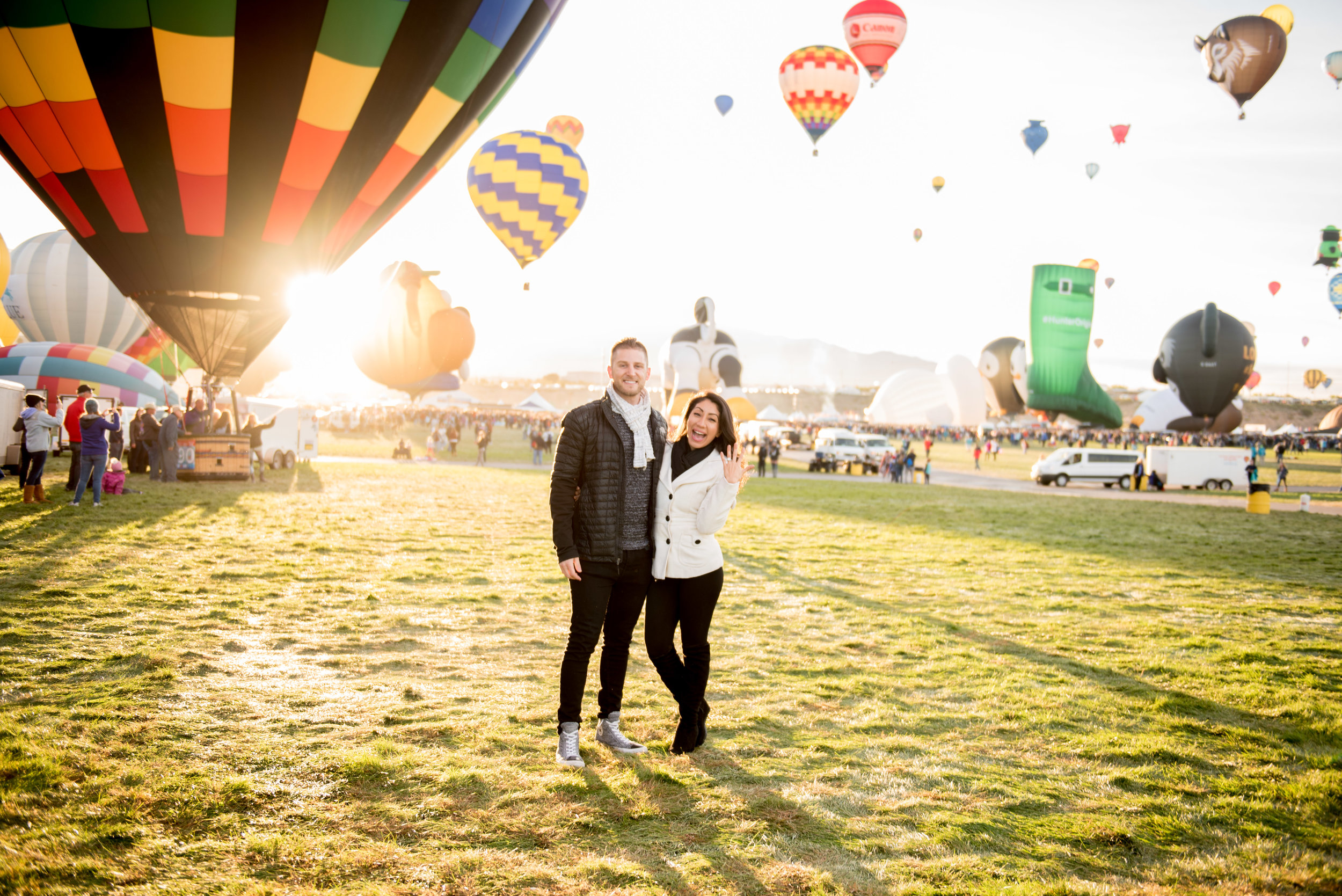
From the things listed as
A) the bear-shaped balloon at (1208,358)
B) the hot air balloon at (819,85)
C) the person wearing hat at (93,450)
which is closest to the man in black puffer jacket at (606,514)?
the person wearing hat at (93,450)

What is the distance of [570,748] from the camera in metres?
3.90

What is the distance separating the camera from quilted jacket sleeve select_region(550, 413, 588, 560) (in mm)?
3834

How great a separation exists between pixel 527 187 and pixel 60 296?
63.6 feet

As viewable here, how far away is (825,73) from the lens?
28.2 metres

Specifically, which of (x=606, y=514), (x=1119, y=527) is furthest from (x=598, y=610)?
(x=1119, y=527)

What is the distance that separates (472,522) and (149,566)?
204 inches

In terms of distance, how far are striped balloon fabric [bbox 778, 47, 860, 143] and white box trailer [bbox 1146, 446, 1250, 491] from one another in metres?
14.8

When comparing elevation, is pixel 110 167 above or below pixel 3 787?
above

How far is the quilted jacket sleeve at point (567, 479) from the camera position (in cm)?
383

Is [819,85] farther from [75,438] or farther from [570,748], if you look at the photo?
[570,748]

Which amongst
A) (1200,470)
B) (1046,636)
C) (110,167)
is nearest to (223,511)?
(110,167)

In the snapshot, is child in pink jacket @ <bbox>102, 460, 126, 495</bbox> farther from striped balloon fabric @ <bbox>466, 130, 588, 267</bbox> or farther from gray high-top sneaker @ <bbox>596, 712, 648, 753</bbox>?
striped balloon fabric @ <bbox>466, 130, 588, 267</bbox>

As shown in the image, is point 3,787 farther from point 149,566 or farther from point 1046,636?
point 1046,636

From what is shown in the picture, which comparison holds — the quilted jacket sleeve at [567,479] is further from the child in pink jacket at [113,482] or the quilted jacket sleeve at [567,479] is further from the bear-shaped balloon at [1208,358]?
the bear-shaped balloon at [1208,358]
